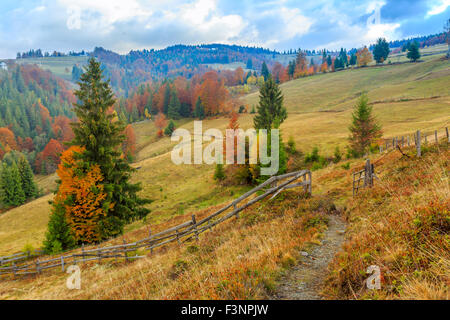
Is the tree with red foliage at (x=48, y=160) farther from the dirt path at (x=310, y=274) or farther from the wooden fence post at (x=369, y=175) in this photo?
the dirt path at (x=310, y=274)

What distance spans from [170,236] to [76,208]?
42.7 ft

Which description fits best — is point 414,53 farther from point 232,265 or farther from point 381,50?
point 232,265

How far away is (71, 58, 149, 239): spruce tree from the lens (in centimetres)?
2325

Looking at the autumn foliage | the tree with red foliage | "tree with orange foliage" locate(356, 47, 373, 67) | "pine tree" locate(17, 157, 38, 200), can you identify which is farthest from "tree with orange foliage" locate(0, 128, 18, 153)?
"tree with orange foliage" locate(356, 47, 373, 67)

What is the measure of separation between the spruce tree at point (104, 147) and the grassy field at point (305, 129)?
314 cm

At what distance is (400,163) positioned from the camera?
567 inches

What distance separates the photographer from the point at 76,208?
854 inches

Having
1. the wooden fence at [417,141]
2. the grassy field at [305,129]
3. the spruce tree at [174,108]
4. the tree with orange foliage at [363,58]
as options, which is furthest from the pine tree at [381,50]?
the wooden fence at [417,141]

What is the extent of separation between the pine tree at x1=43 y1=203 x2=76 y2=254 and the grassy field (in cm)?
597

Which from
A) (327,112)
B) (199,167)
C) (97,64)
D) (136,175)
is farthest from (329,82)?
(97,64)

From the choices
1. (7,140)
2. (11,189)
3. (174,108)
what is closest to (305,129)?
(174,108)

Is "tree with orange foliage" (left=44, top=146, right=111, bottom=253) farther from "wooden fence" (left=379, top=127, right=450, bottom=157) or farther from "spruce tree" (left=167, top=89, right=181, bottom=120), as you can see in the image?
"spruce tree" (left=167, top=89, right=181, bottom=120)

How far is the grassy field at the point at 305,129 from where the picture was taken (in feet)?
111
